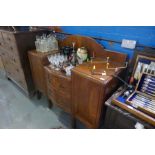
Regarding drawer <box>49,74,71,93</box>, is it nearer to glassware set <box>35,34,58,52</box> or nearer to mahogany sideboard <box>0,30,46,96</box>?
glassware set <box>35,34,58,52</box>

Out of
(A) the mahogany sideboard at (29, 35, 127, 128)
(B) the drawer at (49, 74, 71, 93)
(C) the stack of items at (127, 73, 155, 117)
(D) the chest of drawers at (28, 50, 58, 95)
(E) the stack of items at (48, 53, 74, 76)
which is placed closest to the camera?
(C) the stack of items at (127, 73, 155, 117)

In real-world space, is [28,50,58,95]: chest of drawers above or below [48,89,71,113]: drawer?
above

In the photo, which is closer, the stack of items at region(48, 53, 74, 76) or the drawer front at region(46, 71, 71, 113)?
the drawer front at region(46, 71, 71, 113)

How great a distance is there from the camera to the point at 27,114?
74.8 inches

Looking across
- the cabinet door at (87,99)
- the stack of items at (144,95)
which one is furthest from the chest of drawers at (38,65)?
the stack of items at (144,95)

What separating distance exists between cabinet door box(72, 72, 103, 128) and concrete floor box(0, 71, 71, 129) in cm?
47

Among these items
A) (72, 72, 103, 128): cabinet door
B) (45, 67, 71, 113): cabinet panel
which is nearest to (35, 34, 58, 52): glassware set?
(45, 67, 71, 113): cabinet panel

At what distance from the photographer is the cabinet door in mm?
1113

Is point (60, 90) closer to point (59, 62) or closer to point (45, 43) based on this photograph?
point (59, 62)

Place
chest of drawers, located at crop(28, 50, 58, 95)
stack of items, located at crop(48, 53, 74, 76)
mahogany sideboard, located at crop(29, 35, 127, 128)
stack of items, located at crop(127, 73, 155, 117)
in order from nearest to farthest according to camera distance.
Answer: stack of items, located at crop(127, 73, 155, 117), mahogany sideboard, located at crop(29, 35, 127, 128), stack of items, located at crop(48, 53, 74, 76), chest of drawers, located at crop(28, 50, 58, 95)

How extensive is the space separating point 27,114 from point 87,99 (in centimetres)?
111

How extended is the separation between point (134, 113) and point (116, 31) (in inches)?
31.8

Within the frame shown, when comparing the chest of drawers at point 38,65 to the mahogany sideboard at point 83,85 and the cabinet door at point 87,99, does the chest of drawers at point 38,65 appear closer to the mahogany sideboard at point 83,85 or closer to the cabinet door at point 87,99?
the mahogany sideboard at point 83,85

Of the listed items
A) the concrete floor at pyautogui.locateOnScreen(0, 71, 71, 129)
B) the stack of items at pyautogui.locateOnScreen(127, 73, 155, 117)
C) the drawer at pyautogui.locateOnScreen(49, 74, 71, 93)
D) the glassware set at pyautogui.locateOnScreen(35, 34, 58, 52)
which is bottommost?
the concrete floor at pyautogui.locateOnScreen(0, 71, 71, 129)
